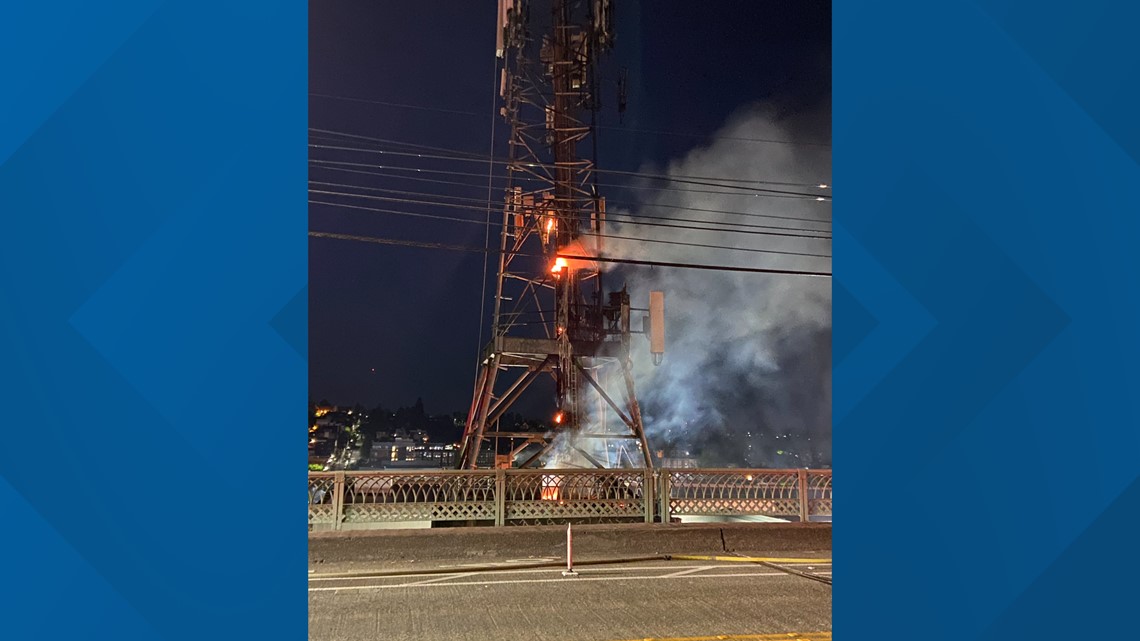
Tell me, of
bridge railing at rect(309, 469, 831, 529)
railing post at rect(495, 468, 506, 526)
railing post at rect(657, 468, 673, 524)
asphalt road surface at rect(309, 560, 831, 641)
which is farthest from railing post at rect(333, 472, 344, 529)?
railing post at rect(657, 468, 673, 524)

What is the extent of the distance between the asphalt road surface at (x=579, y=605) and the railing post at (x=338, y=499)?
1.51m

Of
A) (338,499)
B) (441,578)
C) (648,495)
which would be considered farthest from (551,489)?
(338,499)

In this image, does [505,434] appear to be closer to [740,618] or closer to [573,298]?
[573,298]

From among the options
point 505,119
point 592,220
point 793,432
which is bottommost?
point 793,432

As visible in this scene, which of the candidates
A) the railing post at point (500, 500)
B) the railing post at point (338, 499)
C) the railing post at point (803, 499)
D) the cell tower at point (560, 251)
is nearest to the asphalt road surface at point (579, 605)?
the railing post at point (338, 499)

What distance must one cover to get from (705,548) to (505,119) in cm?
1513

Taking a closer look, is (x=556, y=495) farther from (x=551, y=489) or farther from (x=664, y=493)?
(x=664, y=493)

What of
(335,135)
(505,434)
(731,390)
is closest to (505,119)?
(335,135)

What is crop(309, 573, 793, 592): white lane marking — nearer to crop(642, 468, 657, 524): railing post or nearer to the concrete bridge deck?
the concrete bridge deck

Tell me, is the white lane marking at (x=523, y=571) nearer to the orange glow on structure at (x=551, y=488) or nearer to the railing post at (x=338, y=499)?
the railing post at (x=338, y=499)

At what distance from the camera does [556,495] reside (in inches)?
567

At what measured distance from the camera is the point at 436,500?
13680mm

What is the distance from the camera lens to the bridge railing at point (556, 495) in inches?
523

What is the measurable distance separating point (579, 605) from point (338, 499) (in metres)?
5.75
